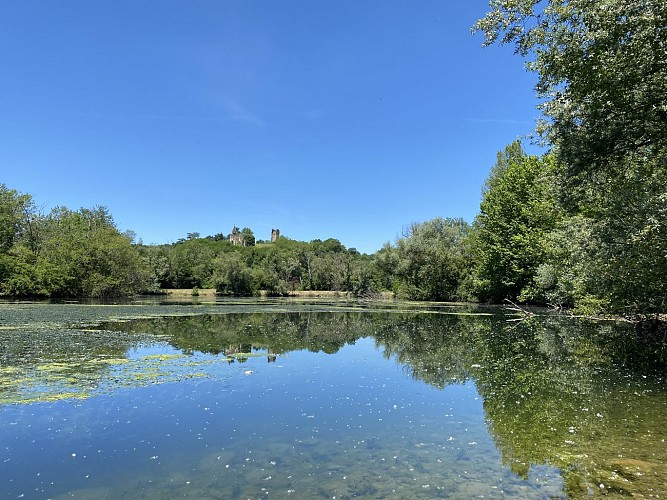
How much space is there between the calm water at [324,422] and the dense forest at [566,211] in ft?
14.6

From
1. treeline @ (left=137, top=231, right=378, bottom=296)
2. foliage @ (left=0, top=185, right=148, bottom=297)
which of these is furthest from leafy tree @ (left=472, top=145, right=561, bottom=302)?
foliage @ (left=0, top=185, right=148, bottom=297)

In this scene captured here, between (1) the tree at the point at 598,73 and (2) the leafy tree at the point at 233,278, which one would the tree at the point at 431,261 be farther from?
(1) the tree at the point at 598,73

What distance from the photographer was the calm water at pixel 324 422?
6000 millimetres

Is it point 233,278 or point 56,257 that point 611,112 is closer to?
point 56,257

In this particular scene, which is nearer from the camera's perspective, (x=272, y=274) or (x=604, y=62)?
(x=604, y=62)

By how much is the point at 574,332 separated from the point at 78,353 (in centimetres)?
2491

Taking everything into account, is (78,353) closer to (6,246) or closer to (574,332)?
(574,332)

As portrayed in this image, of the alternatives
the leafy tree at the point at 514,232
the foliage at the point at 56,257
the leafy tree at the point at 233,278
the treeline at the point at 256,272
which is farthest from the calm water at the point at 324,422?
the leafy tree at the point at 233,278

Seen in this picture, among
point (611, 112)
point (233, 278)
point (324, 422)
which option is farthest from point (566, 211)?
point (233, 278)

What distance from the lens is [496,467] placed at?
6625 millimetres

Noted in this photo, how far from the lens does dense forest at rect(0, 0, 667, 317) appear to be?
1192cm

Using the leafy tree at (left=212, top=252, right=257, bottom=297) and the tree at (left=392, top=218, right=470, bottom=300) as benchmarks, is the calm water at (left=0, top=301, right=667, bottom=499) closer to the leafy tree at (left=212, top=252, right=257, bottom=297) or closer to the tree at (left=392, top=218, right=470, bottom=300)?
the tree at (left=392, top=218, right=470, bottom=300)

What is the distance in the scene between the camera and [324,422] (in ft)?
29.0

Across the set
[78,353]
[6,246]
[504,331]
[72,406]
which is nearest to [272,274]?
[6,246]
